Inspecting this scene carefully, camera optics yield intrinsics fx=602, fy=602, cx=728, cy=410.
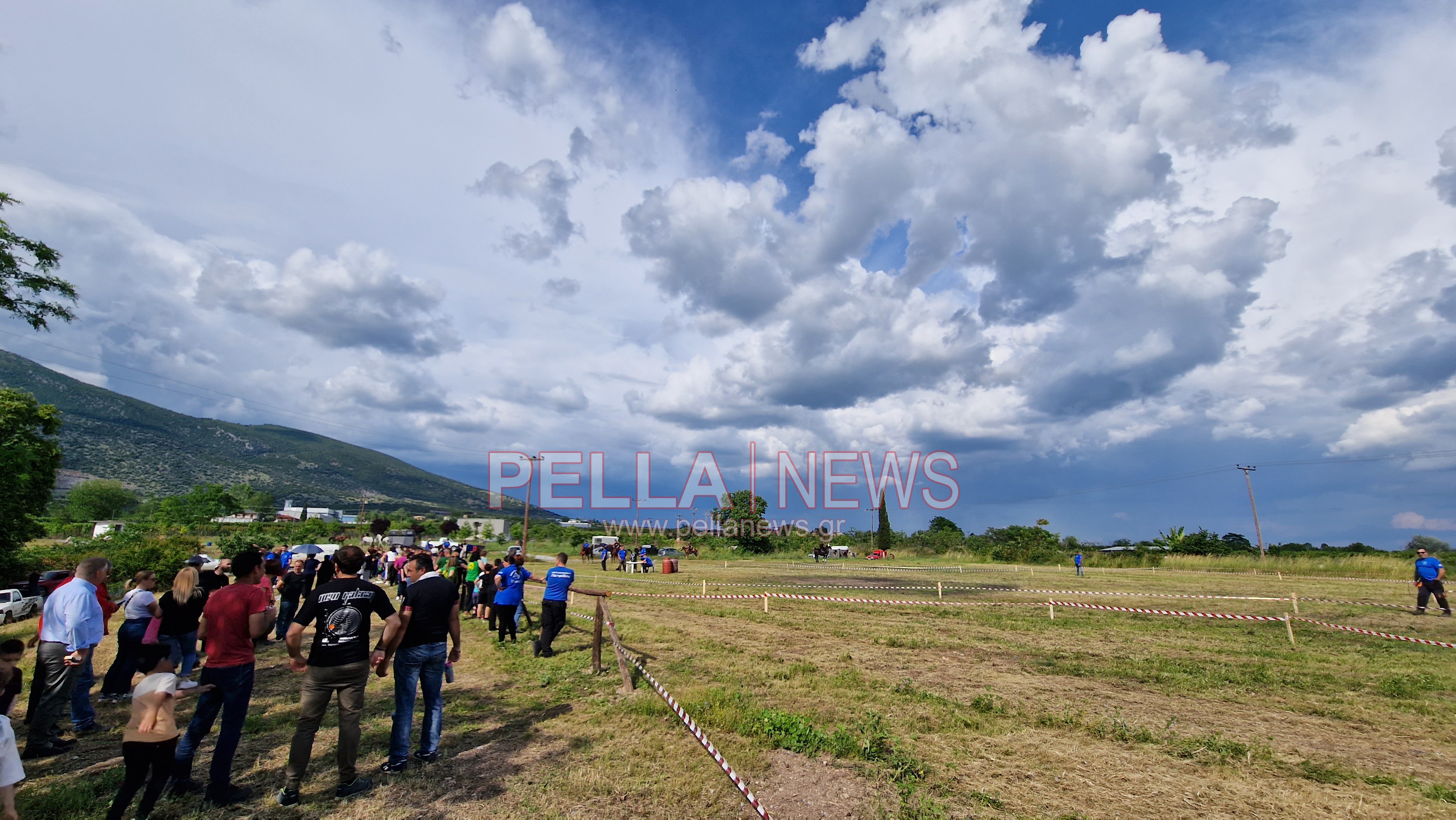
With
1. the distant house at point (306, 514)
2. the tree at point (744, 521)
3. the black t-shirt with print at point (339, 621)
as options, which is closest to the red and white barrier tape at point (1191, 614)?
the black t-shirt with print at point (339, 621)

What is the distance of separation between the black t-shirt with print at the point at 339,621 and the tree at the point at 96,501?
132471 mm

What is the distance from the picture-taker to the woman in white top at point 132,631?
8.07 meters

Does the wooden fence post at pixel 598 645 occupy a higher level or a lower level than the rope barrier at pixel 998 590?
higher

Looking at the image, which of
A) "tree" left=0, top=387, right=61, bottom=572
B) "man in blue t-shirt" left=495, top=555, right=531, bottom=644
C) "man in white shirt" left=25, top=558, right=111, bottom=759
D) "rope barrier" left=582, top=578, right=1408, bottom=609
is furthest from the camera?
"rope barrier" left=582, top=578, right=1408, bottom=609

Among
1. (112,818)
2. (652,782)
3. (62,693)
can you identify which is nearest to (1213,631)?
(652,782)

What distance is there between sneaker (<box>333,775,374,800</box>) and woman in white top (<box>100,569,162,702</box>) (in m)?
4.33

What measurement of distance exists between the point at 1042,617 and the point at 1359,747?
1070 centimetres

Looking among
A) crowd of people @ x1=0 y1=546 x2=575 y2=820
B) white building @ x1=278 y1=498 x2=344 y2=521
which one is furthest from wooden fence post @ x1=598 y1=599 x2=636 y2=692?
white building @ x1=278 y1=498 x2=344 y2=521

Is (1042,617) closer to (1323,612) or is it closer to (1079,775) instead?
(1323,612)

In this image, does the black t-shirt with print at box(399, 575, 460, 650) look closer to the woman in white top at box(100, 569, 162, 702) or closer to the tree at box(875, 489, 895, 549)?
the woman in white top at box(100, 569, 162, 702)

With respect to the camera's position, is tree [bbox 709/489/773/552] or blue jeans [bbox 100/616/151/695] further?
tree [bbox 709/489/773/552]

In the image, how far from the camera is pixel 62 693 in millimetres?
6645

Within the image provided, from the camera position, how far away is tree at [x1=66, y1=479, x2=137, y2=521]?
326ft

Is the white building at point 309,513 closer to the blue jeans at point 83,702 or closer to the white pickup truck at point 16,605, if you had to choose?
the white pickup truck at point 16,605
